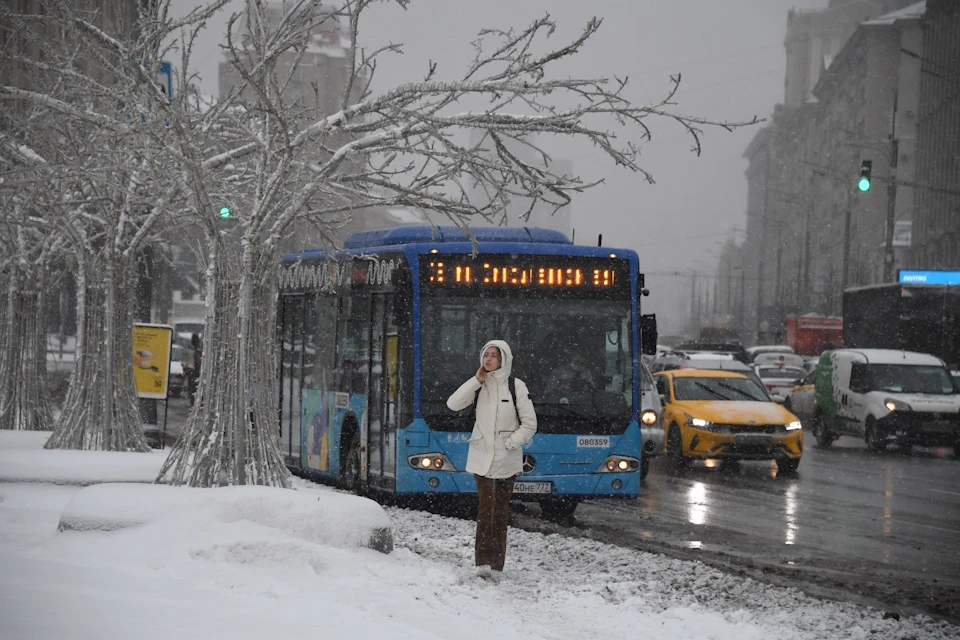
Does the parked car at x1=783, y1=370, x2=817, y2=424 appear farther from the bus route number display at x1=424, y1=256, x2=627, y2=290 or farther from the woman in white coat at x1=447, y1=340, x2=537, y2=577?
the woman in white coat at x1=447, y1=340, x2=537, y2=577

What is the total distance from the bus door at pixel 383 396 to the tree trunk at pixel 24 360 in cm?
590

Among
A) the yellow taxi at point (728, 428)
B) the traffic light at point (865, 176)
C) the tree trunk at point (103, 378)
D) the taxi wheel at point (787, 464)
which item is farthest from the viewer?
the traffic light at point (865, 176)

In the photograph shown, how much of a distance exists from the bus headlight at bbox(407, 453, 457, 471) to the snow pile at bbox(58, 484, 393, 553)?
3.99 m

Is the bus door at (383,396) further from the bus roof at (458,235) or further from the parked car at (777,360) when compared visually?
the parked car at (777,360)

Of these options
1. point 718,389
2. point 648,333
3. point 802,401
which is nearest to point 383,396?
point 648,333

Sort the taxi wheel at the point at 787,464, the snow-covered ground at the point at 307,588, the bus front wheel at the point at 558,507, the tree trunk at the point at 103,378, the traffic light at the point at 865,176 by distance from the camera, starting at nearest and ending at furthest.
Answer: the snow-covered ground at the point at 307,588 → the bus front wheel at the point at 558,507 → the tree trunk at the point at 103,378 → the taxi wheel at the point at 787,464 → the traffic light at the point at 865,176

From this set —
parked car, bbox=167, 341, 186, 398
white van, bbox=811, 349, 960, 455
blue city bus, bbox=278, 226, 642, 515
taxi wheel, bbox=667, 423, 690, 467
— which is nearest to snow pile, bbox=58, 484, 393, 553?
blue city bus, bbox=278, 226, 642, 515

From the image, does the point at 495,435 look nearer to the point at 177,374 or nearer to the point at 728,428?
the point at 728,428

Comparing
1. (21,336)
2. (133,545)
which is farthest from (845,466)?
(133,545)

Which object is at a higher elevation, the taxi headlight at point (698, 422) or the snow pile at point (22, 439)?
the taxi headlight at point (698, 422)

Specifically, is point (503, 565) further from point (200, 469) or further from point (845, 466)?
point (845, 466)

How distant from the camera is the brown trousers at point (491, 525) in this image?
10.3 m

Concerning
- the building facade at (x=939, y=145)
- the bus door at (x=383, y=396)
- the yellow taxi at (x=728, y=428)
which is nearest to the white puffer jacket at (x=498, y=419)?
the bus door at (x=383, y=396)

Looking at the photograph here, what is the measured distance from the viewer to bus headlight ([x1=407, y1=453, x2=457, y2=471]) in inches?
555
